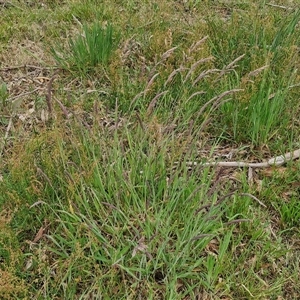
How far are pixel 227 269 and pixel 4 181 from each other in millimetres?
1016

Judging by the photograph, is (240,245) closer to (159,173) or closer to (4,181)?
(159,173)

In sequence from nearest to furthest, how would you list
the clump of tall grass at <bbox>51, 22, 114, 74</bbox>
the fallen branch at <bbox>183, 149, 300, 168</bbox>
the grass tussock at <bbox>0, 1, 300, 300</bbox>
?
the grass tussock at <bbox>0, 1, 300, 300</bbox>, the fallen branch at <bbox>183, 149, 300, 168</bbox>, the clump of tall grass at <bbox>51, 22, 114, 74</bbox>

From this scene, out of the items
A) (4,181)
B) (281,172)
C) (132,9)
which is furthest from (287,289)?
(132,9)

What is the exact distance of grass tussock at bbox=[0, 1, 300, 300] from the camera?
5.87ft

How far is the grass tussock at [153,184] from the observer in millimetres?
1789

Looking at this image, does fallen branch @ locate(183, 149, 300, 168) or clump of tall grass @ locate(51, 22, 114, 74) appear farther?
clump of tall grass @ locate(51, 22, 114, 74)

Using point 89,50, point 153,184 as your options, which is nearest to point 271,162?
point 153,184

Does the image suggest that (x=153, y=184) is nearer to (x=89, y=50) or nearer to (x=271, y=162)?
(x=271, y=162)

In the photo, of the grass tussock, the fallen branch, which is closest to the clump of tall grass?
the grass tussock

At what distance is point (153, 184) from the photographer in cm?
195

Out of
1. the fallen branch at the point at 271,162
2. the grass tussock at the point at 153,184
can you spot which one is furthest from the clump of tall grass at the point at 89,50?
the fallen branch at the point at 271,162

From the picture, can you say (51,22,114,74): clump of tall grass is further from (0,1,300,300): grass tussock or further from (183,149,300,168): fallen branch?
(183,149,300,168): fallen branch

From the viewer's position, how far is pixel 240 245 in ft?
6.51

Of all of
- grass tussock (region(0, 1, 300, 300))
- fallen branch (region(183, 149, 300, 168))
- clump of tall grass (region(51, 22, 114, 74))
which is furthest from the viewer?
clump of tall grass (region(51, 22, 114, 74))
